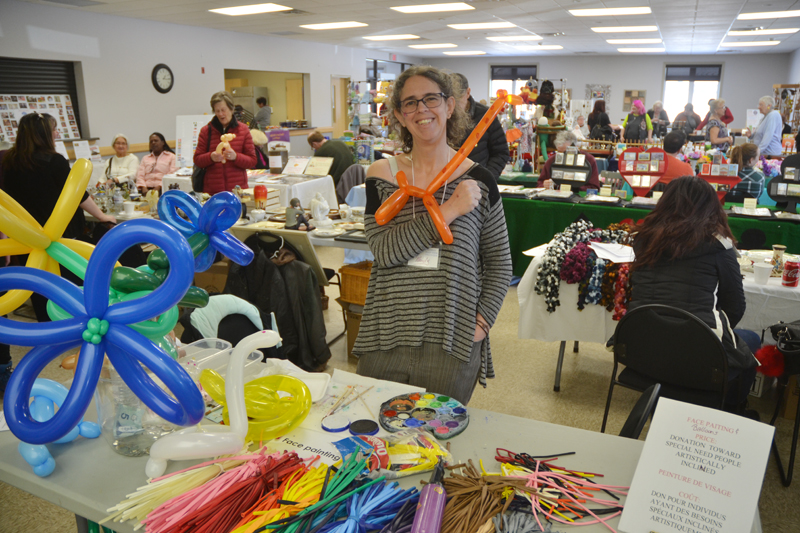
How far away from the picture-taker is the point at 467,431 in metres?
1.25

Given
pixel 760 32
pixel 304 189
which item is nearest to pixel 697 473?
pixel 304 189

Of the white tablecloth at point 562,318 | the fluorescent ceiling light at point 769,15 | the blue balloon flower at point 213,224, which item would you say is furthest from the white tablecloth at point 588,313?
the fluorescent ceiling light at point 769,15

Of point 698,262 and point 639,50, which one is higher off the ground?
point 639,50

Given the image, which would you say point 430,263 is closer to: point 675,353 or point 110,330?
point 110,330

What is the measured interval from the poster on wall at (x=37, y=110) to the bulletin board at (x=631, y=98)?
14.2 meters

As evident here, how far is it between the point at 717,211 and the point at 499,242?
1189 millimetres

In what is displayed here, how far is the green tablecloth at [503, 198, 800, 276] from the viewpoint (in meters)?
3.79

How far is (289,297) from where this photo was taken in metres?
3.06

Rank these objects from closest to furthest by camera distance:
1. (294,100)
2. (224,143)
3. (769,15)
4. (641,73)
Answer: (224,143), (769,15), (294,100), (641,73)

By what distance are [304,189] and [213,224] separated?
4532 mm

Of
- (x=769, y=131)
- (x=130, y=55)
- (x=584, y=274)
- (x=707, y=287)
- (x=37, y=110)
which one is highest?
(x=130, y=55)

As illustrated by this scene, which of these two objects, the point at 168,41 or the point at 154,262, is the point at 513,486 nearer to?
the point at 154,262

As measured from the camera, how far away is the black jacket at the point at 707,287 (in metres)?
2.19

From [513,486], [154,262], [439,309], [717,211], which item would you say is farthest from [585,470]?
[717,211]
